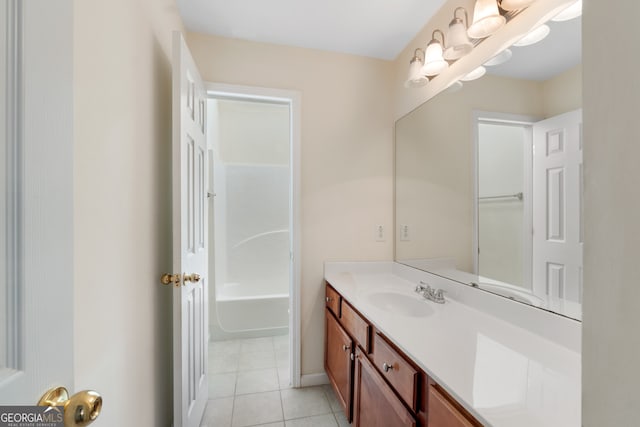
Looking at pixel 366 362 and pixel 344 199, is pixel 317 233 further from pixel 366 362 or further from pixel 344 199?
pixel 366 362

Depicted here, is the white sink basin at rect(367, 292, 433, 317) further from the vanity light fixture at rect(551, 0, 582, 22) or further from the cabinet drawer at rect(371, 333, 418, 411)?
the vanity light fixture at rect(551, 0, 582, 22)

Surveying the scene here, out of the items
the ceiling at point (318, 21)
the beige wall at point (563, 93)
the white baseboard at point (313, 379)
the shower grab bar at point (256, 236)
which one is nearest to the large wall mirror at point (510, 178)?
the beige wall at point (563, 93)

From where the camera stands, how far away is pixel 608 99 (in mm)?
308

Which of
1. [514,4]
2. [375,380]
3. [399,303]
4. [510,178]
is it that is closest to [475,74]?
[514,4]

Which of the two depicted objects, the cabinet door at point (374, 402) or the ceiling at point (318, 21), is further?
the ceiling at point (318, 21)

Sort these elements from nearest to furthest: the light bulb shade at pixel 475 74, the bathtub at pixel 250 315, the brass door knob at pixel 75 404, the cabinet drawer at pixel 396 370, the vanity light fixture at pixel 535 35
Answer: the brass door knob at pixel 75 404
the cabinet drawer at pixel 396 370
the vanity light fixture at pixel 535 35
the light bulb shade at pixel 475 74
the bathtub at pixel 250 315

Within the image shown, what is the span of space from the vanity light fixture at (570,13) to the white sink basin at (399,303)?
1.26 m

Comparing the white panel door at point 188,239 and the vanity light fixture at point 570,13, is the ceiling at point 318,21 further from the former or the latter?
the white panel door at point 188,239

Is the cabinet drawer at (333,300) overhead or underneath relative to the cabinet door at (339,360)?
overhead

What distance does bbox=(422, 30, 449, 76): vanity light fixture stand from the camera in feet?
4.91

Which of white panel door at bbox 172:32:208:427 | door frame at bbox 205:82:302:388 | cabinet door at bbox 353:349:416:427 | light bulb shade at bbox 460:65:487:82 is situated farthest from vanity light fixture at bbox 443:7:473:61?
cabinet door at bbox 353:349:416:427

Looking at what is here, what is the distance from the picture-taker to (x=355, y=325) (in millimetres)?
1343

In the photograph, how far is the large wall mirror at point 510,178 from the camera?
94 cm

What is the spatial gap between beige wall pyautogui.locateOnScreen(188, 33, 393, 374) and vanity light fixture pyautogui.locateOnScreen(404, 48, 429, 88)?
1.23ft
